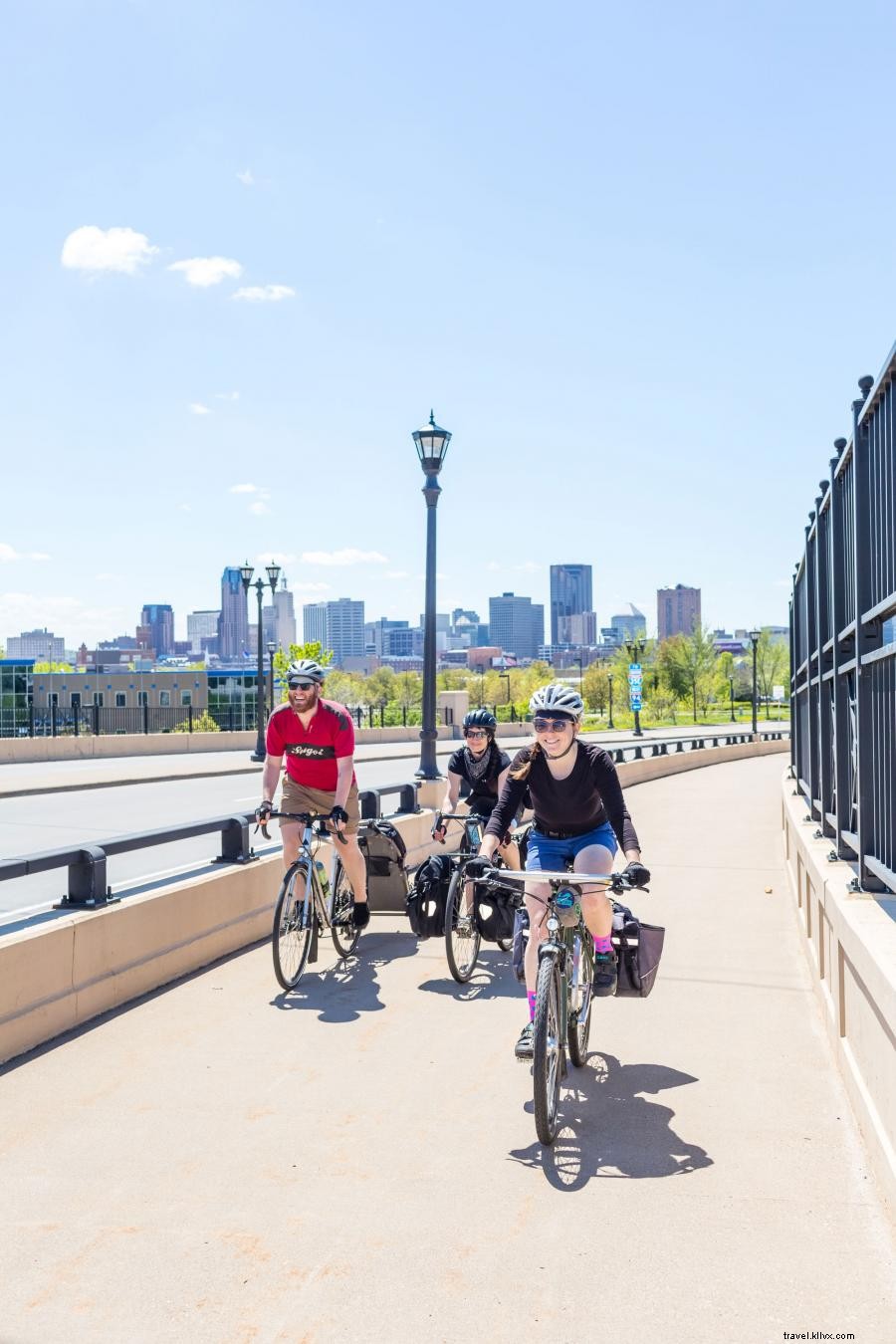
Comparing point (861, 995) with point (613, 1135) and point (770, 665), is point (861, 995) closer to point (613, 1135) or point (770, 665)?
point (613, 1135)

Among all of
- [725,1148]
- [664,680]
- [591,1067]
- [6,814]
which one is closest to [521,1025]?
[591,1067]

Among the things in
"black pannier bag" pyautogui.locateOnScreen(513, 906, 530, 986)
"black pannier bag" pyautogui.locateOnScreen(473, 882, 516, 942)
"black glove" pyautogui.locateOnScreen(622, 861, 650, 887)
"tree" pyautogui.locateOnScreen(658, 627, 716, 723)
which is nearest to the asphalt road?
"black pannier bag" pyautogui.locateOnScreen(473, 882, 516, 942)

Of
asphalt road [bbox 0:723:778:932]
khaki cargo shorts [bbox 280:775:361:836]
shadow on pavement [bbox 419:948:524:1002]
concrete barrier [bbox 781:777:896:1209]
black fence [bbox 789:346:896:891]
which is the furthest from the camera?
asphalt road [bbox 0:723:778:932]

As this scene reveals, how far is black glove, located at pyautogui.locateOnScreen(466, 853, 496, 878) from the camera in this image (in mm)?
5379

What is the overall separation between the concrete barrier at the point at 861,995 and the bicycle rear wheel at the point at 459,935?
2.31 metres

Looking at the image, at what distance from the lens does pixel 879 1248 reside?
3.84 meters

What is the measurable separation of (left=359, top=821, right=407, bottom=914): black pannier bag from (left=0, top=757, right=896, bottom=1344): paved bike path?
1.65 metres

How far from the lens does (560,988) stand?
506 centimetres

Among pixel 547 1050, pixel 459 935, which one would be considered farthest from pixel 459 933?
pixel 547 1050

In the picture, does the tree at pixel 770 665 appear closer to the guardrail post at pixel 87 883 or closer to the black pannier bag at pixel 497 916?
the black pannier bag at pixel 497 916

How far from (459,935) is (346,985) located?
32.5 inches

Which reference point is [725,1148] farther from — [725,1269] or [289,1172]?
[289,1172]

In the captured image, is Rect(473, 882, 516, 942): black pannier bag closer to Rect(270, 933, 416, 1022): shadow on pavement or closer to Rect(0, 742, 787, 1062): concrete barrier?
Rect(270, 933, 416, 1022): shadow on pavement

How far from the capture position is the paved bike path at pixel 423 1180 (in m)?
3.45
